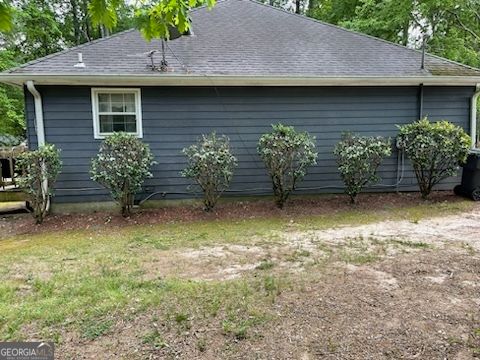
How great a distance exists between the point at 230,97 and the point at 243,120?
0.51 metres

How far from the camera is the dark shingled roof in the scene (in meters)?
6.89

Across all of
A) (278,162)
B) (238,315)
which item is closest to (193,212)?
(278,162)

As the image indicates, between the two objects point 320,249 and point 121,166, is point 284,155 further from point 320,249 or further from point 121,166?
point 121,166

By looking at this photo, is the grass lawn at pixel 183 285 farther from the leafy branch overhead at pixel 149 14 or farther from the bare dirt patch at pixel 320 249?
the leafy branch overhead at pixel 149 14

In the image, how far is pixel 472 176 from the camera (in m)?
7.15

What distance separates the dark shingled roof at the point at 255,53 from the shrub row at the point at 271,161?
1.29 m

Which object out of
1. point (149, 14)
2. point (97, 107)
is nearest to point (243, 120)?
point (97, 107)

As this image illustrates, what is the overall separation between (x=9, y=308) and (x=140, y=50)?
575 cm

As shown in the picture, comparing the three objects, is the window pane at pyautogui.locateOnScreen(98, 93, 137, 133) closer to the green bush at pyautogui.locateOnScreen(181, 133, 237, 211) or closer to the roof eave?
the roof eave

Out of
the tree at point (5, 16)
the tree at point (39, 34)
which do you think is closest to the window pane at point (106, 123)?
the tree at point (5, 16)

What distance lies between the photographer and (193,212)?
6754mm

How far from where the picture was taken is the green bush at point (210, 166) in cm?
632

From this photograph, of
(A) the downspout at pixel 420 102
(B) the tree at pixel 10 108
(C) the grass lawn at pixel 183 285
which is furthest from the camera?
(B) the tree at pixel 10 108

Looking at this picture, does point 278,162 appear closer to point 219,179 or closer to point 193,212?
point 219,179
